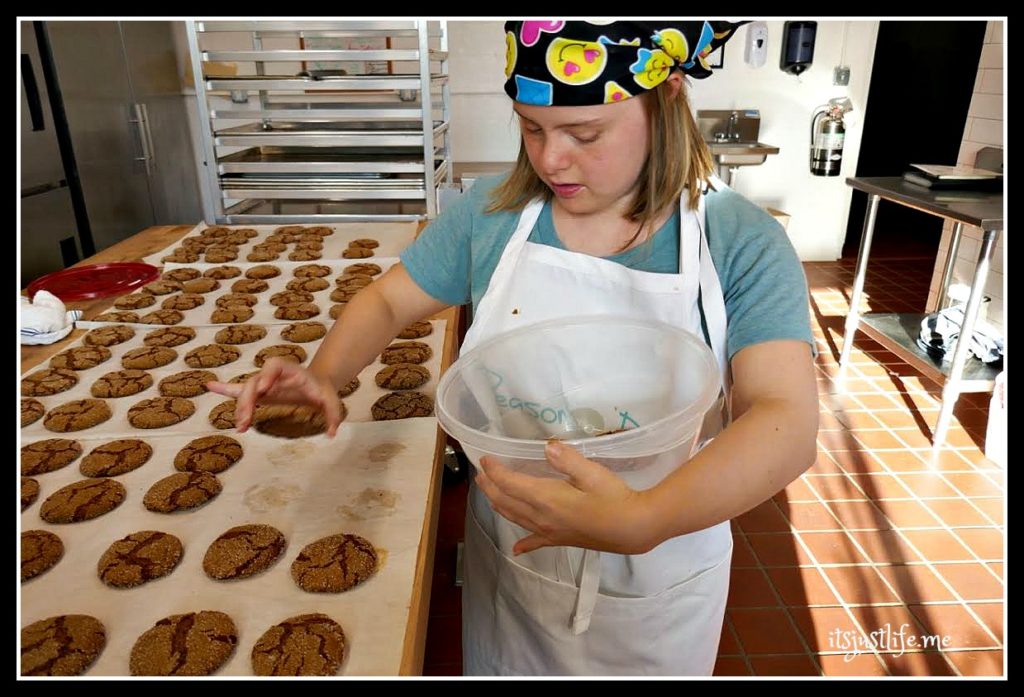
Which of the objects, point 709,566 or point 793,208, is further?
point 793,208

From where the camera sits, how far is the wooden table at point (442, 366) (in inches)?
36.5

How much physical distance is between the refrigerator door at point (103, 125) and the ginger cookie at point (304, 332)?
2.43 metres

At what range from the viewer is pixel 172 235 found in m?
2.89

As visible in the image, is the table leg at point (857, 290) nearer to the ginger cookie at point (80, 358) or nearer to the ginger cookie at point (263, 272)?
the ginger cookie at point (263, 272)

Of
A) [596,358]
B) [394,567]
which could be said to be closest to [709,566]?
[596,358]

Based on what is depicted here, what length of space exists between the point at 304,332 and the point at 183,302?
53cm

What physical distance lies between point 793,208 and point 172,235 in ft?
15.1

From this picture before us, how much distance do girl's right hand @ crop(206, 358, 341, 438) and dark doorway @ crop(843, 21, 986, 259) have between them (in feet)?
20.0

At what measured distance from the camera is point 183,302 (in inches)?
84.1

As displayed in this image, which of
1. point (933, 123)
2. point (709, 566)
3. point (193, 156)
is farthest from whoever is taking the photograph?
point (933, 123)

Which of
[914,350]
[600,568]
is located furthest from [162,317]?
[914,350]

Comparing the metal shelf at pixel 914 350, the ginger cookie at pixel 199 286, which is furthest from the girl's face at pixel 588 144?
the metal shelf at pixel 914 350

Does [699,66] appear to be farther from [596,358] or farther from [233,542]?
[233,542]

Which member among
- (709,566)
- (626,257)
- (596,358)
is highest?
(626,257)
